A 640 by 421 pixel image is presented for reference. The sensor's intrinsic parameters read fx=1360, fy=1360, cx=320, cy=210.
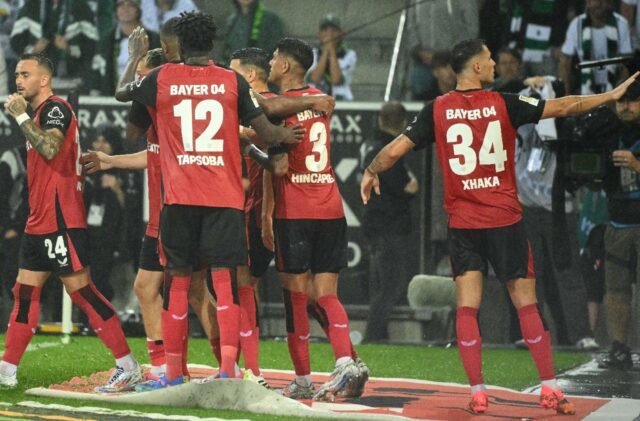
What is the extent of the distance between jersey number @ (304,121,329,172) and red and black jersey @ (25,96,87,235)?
1536 millimetres

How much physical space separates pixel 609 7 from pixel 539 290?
2.61 metres

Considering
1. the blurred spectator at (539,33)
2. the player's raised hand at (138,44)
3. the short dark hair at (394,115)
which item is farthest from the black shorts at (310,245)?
the blurred spectator at (539,33)

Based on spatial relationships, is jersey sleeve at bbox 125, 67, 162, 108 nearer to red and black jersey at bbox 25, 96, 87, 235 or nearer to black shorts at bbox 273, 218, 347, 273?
red and black jersey at bbox 25, 96, 87, 235

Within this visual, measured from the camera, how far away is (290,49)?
27.6ft

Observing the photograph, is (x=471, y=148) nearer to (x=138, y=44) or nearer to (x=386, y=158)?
(x=386, y=158)

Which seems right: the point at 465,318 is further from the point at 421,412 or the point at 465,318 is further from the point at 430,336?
the point at 430,336

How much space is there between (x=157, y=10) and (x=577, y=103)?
6265 millimetres

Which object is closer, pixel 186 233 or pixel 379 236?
pixel 186 233

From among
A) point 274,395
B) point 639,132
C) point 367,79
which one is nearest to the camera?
point 274,395

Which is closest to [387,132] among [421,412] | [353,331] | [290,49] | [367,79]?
[367,79]

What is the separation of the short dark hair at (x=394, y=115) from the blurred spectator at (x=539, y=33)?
114 centimetres

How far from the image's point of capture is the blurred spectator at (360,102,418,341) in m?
12.5

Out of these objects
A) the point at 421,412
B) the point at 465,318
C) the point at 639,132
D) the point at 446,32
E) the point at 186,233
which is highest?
the point at 446,32

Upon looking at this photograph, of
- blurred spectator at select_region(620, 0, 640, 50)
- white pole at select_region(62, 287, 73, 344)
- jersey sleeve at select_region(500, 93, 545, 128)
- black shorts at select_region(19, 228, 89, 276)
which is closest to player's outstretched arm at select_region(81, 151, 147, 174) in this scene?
black shorts at select_region(19, 228, 89, 276)
